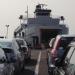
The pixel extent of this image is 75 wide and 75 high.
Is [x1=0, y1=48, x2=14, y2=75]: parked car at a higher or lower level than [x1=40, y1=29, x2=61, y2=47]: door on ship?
higher

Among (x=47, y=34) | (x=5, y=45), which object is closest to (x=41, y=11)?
(x=47, y=34)

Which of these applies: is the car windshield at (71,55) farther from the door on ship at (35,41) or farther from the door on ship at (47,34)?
the door on ship at (47,34)

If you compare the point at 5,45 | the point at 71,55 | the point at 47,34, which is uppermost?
the point at 71,55

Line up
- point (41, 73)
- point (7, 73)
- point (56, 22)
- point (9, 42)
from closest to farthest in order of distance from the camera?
point (7, 73) < point (9, 42) < point (41, 73) < point (56, 22)

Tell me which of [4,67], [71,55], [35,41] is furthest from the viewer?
[35,41]

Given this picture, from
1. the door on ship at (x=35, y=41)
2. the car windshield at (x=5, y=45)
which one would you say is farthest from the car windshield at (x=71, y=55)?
the door on ship at (x=35, y=41)

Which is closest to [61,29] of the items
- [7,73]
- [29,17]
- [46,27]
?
[46,27]

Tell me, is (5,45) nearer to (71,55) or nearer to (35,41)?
(71,55)

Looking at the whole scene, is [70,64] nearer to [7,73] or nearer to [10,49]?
[7,73]

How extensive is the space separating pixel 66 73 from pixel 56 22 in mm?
65912

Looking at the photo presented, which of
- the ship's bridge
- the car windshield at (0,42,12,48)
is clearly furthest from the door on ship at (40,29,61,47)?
the car windshield at (0,42,12,48)

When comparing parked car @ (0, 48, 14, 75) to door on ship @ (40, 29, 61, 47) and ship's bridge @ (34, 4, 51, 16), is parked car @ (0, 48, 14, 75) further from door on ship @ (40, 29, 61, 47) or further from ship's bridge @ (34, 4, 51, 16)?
ship's bridge @ (34, 4, 51, 16)

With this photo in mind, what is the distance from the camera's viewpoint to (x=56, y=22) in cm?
7356

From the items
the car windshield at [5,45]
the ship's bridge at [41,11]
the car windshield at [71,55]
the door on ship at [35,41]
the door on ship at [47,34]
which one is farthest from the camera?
the ship's bridge at [41,11]
